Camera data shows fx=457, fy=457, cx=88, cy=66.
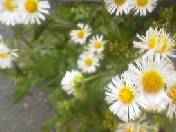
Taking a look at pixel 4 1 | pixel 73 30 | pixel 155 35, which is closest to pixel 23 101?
pixel 73 30

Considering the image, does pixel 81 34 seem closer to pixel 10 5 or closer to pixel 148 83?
pixel 10 5

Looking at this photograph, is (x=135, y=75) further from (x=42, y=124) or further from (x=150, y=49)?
(x=42, y=124)

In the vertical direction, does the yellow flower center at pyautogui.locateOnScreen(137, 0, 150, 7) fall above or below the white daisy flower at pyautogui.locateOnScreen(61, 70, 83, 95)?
above

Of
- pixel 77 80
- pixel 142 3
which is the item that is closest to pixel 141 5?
pixel 142 3

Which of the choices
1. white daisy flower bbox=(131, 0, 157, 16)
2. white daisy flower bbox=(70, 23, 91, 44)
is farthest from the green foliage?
white daisy flower bbox=(131, 0, 157, 16)

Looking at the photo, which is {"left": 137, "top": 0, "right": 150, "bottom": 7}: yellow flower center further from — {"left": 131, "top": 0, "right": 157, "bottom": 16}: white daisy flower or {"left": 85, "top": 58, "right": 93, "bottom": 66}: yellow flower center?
{"left": 85, "top": 58, "right": 93, "bottom": 66}: yellow flower center

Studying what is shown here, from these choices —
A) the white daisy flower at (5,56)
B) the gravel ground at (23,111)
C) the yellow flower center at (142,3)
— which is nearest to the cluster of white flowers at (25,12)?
the white daisy flower at (5,56)
